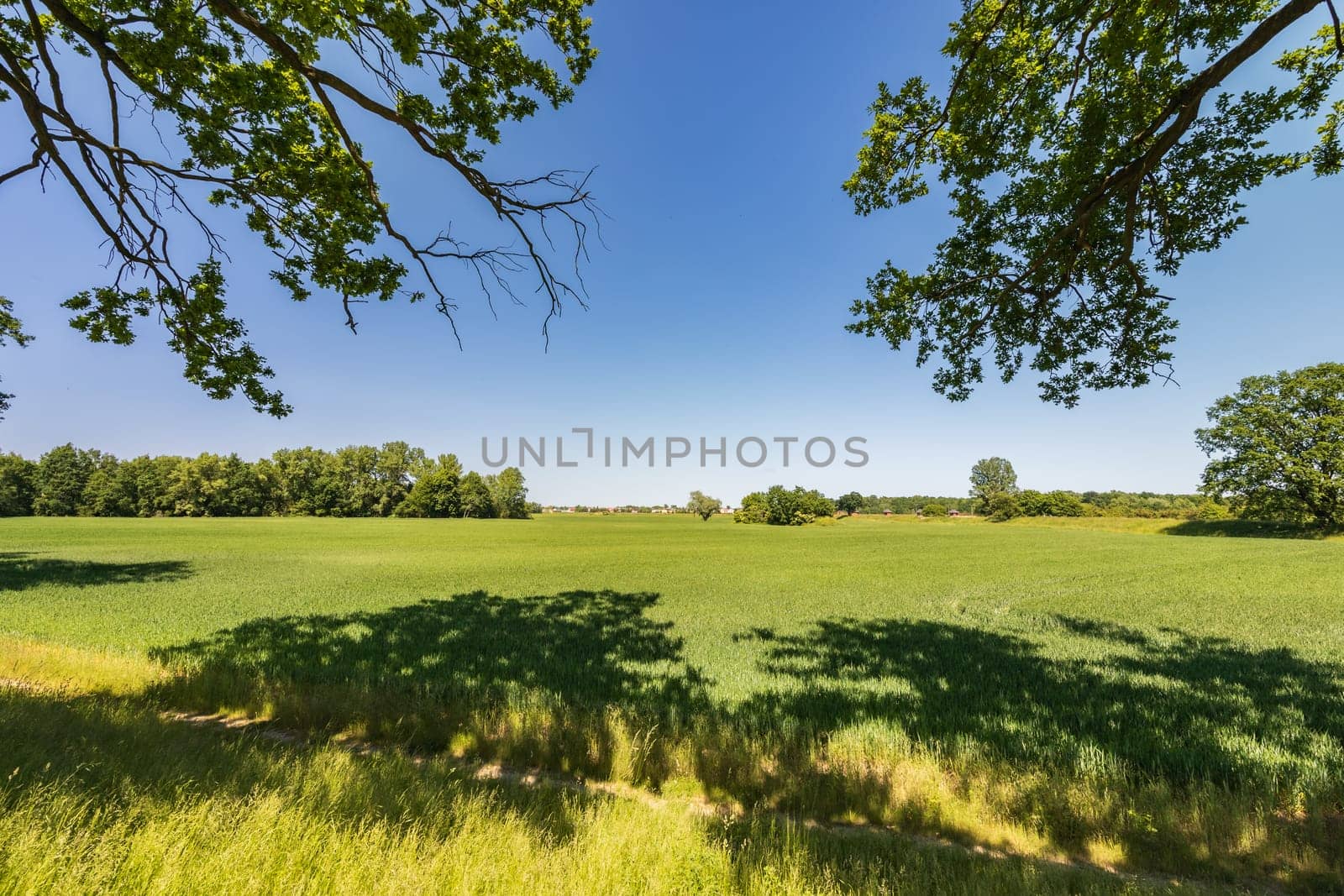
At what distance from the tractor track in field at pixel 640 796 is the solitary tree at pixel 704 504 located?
4721 inches

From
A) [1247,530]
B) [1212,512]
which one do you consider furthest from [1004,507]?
[1247,530]

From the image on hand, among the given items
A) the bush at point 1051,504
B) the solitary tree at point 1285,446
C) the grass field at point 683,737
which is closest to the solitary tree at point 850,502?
the bush at point 1051,504

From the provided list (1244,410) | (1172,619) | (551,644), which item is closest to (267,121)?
(551,644)

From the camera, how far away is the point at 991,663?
9.20m

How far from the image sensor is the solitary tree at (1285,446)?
156 ft

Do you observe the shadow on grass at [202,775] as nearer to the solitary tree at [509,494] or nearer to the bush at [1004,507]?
the solitary tree at [509,494]

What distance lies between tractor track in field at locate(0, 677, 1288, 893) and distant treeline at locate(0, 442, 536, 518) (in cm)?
9804

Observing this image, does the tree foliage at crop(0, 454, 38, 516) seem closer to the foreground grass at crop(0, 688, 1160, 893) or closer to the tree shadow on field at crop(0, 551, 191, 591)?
the tree shadow on field at crop(0, 551, 191, 591)

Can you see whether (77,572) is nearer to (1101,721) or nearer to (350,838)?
(350,838)

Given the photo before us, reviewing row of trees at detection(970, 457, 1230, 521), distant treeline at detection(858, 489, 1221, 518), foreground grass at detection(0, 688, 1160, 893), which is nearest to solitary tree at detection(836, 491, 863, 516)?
distant treeline at detection(858, 489, 1221, 518)

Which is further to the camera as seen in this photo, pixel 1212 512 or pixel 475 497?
pixel 475 497

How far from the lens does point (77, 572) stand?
19.4 meters

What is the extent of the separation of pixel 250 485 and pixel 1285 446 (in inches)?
6144

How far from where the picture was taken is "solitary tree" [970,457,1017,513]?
12031 cm
